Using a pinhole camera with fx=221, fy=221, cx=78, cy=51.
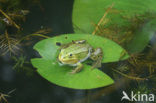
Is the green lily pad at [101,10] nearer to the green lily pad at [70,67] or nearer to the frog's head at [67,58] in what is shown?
the green lily pad at [70,67]

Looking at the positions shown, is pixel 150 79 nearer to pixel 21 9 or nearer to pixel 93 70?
pixel 93 70

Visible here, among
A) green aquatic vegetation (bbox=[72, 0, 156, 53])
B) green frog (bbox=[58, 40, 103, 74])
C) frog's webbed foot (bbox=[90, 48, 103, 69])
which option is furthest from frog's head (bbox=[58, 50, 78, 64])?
green aquatic vegetation (bbox=[72, 0, 156, 53])

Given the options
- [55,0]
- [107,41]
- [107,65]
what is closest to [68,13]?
[55,0]

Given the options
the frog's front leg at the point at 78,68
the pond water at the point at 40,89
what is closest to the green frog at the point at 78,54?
the frog's front leg at the point at 78,68

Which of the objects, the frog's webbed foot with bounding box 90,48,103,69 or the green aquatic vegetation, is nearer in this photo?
the frog's webbed foot with bounding box 90,48,103,69

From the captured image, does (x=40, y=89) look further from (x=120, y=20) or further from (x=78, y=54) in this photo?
(x=120, y=20)

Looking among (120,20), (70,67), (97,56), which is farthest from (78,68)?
(120,20)

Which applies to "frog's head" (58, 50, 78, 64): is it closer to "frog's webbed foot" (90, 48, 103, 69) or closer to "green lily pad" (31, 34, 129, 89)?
"green lily pad" (31, 34, 129, 89)
